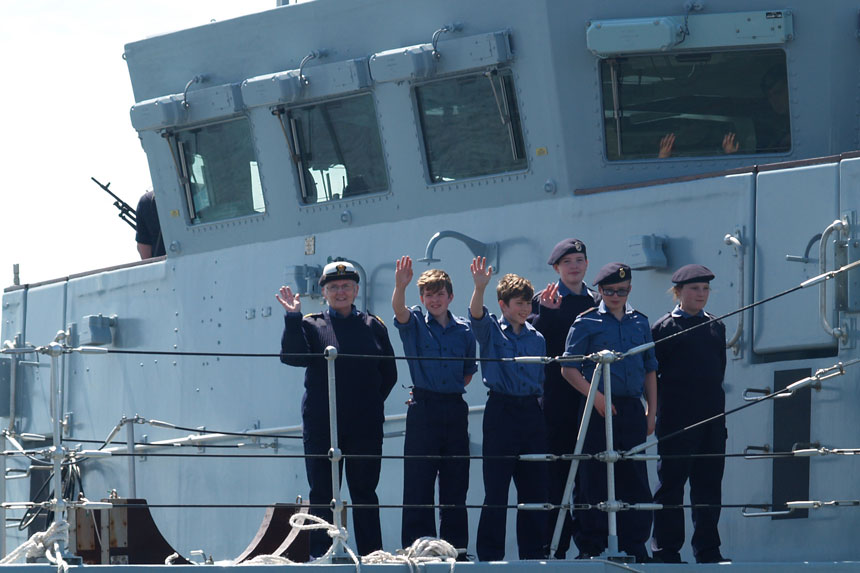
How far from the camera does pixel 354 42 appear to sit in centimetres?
846

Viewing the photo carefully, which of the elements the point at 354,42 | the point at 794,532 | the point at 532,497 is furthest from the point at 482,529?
the point at 354,42

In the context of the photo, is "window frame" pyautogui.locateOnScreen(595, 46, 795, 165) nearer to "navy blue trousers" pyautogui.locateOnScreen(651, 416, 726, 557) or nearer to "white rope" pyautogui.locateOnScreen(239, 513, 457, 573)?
"navy blue trousers" pyautogui.locateOnScreen(651, 416, 726, 557)

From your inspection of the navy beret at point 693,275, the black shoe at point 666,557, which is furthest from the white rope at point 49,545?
the navy beret at point 693,275

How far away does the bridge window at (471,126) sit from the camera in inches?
314

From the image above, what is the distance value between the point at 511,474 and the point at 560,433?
1.43 feet

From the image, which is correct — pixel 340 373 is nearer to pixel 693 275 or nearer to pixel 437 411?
pixel 437 411

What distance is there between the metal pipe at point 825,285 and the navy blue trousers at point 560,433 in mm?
1249

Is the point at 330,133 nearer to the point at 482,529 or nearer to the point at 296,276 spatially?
the point at 296,276

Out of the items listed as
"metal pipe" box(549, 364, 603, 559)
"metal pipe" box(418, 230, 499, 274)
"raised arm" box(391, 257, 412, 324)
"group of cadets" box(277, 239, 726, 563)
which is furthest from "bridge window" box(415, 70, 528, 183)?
"metal pipe" box(549, 364, 603, 559)

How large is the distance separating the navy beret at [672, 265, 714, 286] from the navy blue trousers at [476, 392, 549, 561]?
94 cm

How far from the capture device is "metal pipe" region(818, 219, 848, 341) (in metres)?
6.70

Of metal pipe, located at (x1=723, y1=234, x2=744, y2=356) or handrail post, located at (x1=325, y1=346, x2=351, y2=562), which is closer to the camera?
handrail post, located at (x1=325, y1=346, x2=351, y2=562)

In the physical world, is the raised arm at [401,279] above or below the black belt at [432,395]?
above

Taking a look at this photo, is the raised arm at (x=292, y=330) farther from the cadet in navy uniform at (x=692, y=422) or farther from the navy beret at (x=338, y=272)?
the cadet in navy uniform at (x=692, y=422)
